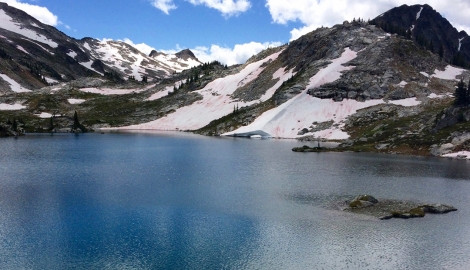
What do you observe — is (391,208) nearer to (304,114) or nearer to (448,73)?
(304,114)

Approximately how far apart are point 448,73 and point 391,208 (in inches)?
6302

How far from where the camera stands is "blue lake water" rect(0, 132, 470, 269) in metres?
33.6

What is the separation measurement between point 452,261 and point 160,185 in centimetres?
4221

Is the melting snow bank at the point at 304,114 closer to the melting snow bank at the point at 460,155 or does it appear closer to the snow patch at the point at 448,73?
the snow patch at the point at 448,73

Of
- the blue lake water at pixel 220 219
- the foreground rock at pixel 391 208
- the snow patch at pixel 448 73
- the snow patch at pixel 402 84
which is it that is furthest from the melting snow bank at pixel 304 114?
the foreground rock at pixel 391 208

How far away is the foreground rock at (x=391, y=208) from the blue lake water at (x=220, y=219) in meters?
1.51

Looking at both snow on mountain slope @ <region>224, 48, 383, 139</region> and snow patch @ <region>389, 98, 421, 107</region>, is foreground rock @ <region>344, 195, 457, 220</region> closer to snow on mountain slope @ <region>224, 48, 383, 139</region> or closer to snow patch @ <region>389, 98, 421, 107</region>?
snow on mountain slope @ <region>224, 48, 383, 139</region>

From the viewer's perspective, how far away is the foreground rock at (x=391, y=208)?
4678 centimetres

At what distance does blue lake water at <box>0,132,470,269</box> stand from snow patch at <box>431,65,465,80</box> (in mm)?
110363

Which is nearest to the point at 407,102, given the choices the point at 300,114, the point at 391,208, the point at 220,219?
the point at 300,114

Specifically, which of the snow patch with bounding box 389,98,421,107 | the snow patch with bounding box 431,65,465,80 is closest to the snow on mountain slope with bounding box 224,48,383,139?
the snow patch with bounding box 389,98,421,107

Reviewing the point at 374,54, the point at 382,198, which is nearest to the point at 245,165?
the point at 382,198

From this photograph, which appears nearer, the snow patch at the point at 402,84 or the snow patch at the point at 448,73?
the snow patch at the point at 402,84

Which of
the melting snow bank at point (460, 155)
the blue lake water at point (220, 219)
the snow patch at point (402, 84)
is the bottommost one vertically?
the blue lake water at point (220, 219)
